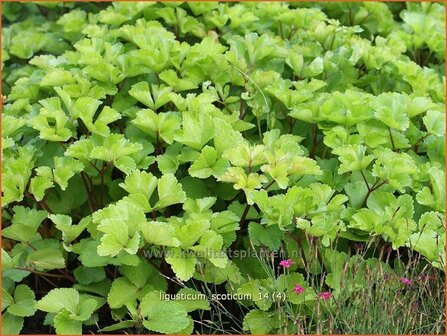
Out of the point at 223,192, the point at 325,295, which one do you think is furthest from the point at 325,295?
the point at 223,192

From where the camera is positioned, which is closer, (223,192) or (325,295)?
(325,295)

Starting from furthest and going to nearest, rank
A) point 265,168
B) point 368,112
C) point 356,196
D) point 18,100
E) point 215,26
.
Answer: point 215,26
point 18,100
point 368,112
point 356,196
point 265,168

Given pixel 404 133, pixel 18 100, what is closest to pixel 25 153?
pixel 18 100

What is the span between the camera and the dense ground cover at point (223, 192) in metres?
2.14

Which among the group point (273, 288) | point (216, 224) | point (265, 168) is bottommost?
point (273, 288)

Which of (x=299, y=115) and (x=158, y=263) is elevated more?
(x=299, y=115)

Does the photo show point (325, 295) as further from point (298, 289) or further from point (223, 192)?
point (223, 192)

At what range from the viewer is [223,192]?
7.97 ft

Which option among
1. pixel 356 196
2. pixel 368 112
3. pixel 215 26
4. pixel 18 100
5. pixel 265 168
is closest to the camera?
pixel 265 168

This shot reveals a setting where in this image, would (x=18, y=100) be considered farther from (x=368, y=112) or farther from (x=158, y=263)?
(x=368, y=112)

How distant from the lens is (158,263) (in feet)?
7.61

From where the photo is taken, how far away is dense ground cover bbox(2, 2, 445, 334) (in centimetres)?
214

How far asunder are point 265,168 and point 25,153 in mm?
857

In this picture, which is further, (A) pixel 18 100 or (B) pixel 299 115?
(A) pixel 18 100
